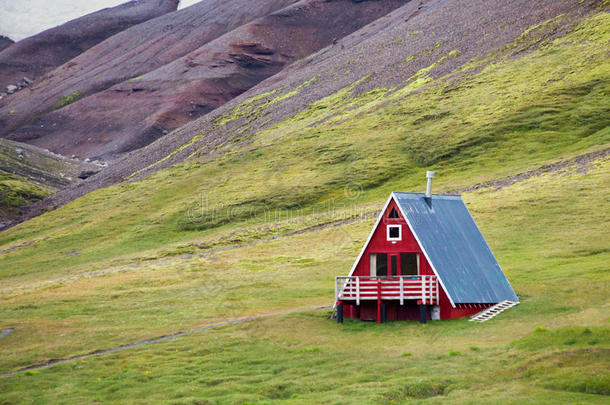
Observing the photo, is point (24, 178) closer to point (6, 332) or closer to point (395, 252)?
point (6, 332)

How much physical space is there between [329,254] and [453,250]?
31852 millimetres

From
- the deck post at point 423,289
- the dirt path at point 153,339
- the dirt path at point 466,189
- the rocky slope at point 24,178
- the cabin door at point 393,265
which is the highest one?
the rocky slope at point 24,178

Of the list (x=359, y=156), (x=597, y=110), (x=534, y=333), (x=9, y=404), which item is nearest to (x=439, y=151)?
(x=359, y=156)

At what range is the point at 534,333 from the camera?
112 feet

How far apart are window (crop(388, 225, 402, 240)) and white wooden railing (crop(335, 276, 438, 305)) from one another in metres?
2.75

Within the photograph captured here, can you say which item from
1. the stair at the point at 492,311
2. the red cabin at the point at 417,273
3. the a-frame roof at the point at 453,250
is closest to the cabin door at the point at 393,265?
the red cabin at the point at 417,273

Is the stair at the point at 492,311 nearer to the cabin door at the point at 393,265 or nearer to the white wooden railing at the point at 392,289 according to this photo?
the white wooden railing at the point at 392,289

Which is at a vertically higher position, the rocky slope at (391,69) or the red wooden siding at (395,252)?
the rocky slope at (391,69)

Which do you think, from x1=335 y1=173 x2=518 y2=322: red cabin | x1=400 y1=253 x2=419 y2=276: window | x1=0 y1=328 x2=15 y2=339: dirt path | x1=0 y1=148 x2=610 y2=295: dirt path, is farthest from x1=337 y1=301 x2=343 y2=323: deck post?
x1=0 y1=148 x2=610 y2=295: dirt path

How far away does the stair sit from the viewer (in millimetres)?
41562

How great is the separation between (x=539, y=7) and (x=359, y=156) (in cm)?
7413

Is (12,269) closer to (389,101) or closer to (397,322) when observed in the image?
(397,322)

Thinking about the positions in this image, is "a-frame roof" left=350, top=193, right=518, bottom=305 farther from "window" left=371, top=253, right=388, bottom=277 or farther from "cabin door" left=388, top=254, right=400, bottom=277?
"cabin door" left=388, top=254, right=400, bottom=277

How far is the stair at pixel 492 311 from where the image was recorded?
4156cm
